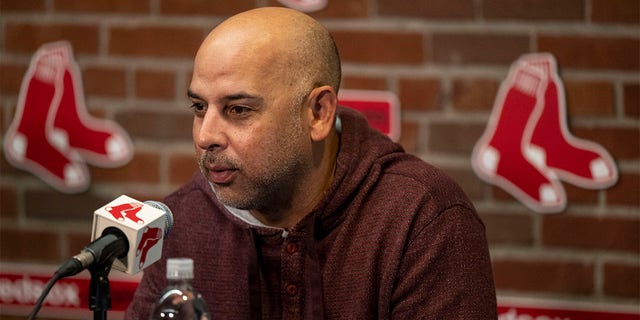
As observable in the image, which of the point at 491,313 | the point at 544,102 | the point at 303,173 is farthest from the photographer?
the point at 544,102

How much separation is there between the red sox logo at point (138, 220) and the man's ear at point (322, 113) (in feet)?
1.82

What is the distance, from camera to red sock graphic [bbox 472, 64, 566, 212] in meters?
2.54

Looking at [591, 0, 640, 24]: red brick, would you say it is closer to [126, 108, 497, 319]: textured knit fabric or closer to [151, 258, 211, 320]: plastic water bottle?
[126, 108, 497, 319]: textured knit fabric

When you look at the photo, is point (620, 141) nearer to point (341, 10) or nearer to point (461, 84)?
point (461, 84)

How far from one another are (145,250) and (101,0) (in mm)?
1483

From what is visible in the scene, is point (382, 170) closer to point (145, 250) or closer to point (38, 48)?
point (145, 250)

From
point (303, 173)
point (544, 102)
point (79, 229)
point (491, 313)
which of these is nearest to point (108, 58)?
point (79, 229)

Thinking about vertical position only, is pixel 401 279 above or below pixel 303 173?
below

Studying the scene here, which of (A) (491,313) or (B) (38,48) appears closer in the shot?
(A) (491,313)

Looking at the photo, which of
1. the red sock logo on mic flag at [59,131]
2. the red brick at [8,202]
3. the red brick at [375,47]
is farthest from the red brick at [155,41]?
the red brick at [8,202]

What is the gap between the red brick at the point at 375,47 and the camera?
102 inches

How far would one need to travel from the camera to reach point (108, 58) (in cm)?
278

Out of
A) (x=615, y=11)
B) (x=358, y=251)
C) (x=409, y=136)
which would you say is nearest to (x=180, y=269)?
(x=358, y=251)

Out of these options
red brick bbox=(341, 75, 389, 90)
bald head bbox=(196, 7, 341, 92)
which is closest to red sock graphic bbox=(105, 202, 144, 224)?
bald head bbox=(196, 7, 341, 92)
